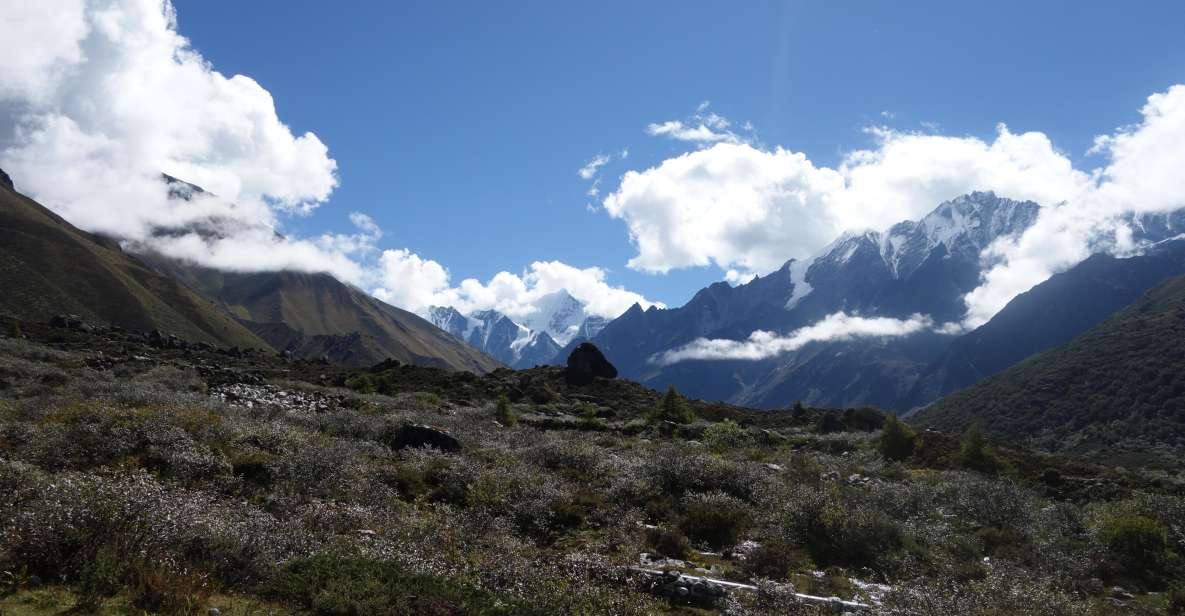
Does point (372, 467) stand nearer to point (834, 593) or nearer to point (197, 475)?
point (197, 475)

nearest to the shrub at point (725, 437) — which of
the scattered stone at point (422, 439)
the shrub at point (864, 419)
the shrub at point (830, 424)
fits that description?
the shrub at point (830, 424)

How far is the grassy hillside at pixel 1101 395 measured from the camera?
10356 centimetres

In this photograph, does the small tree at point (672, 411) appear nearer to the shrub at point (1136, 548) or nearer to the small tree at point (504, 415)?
the small tree at point (504, 415)

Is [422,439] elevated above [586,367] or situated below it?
below

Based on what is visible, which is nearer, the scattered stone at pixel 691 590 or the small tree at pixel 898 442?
the scattered stone at pixel 691 590

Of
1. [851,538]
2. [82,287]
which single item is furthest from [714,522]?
[82,287]

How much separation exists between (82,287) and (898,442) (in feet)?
546

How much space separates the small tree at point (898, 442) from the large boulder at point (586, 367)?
38.8 meters

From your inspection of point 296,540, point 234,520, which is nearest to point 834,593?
point 296,540

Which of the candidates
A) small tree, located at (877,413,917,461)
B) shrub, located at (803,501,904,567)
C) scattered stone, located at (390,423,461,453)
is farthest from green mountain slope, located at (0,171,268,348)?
shrub, located at (803,501,904,567)

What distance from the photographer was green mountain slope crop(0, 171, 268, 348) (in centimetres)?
12050

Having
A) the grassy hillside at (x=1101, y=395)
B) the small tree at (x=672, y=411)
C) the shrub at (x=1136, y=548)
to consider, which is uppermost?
the grassy hillside at (x=1101, y=395)

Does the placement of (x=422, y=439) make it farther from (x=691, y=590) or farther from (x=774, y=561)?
(x=691, y=590)

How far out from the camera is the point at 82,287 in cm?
13775
